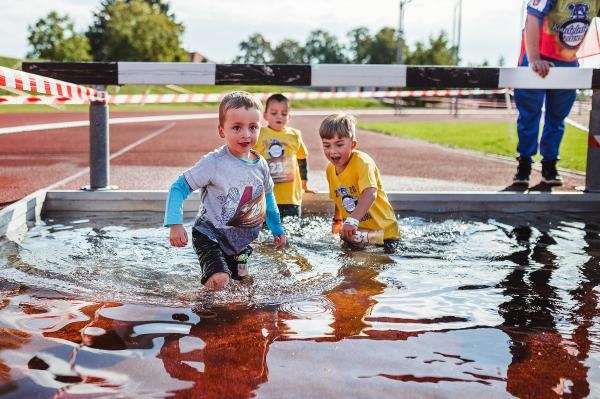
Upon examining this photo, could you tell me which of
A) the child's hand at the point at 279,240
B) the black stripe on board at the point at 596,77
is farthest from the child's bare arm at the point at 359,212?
the black stripe on board at the point at 596,77

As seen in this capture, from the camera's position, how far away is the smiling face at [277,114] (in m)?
5.68

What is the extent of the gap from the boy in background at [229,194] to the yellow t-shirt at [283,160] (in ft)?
5.12

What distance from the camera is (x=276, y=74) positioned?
5734 mm

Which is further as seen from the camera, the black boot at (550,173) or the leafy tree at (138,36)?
the leafy tree at (138,36)

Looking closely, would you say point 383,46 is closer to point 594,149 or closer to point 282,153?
point 594,149

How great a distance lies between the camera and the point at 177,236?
10.9ft

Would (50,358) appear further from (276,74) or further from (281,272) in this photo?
(276,74)

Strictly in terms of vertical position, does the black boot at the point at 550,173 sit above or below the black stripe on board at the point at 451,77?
below

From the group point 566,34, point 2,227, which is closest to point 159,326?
point 2,227

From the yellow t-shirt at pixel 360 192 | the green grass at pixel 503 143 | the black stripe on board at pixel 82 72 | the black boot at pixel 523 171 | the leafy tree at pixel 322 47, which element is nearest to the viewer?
the yellow t-shirt at pixel 360 192

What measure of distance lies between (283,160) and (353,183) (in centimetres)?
112

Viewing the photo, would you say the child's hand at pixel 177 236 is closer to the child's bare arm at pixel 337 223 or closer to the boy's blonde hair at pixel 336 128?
the boy's blonde hair at pixel 336 128

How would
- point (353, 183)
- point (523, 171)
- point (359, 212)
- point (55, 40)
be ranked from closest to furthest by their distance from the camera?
1. point (359, 212)
2. point (353, 183)
3. point (523, 171)
4. point (55, 40)

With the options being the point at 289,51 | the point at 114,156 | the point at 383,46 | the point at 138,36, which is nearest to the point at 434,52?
the point at 138,36
